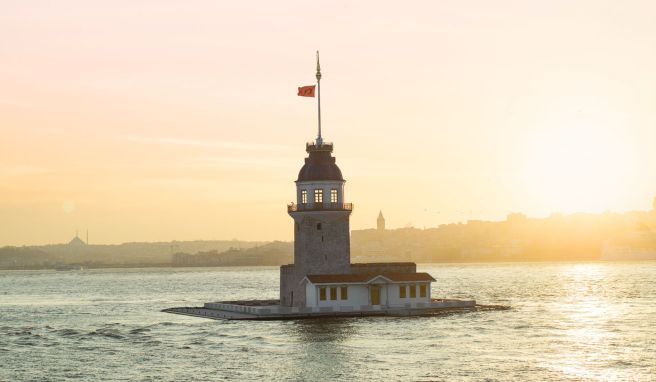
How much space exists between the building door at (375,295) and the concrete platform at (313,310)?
79 centimetres

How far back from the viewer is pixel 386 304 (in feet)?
313

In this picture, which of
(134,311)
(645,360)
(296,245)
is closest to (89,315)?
(134,311)

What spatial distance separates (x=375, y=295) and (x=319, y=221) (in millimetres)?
8143

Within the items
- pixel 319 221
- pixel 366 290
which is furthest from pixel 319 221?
pixel 366 290

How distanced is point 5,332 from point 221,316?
1908 centimetres

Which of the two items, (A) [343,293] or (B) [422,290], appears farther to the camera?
(B) [422,290]

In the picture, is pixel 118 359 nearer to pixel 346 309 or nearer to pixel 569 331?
pixel 346 309

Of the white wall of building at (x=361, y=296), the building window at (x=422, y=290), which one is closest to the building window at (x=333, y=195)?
the white wall of building at (x=361, y=296)

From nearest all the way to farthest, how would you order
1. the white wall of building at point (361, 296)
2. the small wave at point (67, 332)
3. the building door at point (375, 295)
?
the white wall of building at point (361, 296) → the small wave at point (67, 332) → the building door at point (375, 295)

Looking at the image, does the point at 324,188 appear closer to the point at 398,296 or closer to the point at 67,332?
the point at 398,296

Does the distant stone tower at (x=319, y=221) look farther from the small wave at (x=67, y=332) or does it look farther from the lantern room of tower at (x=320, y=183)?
the small wave at (x=67, y=332)

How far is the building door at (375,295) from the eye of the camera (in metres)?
95.2

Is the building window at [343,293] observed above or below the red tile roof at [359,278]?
below

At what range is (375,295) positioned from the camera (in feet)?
313
